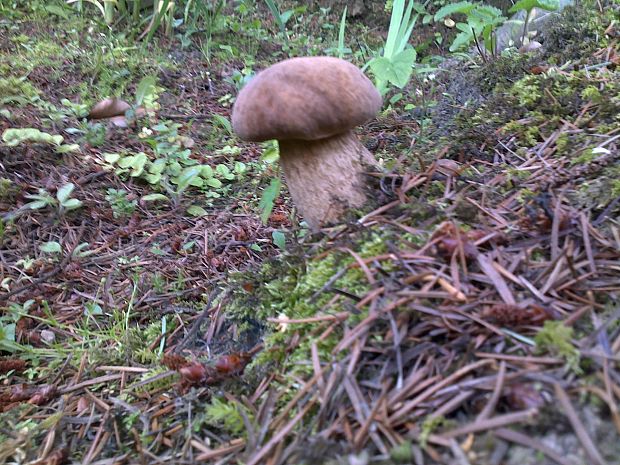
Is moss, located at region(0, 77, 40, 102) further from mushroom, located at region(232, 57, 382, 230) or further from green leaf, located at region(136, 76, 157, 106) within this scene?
mushroom, located at region(232, 57, 382, 230)

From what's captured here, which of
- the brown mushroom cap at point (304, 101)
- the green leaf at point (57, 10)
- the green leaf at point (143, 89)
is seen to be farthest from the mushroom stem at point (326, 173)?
the green leaf at point (57, 10)

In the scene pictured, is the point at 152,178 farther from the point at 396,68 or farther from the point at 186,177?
the point at 396,68

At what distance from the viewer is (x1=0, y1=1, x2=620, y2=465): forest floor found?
84 centimetres

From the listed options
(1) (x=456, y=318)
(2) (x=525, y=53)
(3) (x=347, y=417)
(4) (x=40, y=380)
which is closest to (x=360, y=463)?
(3) (x=347, y=417)

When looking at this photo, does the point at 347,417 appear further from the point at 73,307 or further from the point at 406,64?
the point at 406,64

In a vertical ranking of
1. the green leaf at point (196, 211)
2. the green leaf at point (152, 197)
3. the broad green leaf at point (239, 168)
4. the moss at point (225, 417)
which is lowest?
the moss at point (225, 417)

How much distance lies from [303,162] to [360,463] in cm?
106

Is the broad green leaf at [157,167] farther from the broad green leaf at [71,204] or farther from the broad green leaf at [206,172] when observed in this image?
the broad green leaf at [71,204]

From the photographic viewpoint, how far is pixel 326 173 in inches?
63.8

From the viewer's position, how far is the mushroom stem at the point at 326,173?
1.60 metres

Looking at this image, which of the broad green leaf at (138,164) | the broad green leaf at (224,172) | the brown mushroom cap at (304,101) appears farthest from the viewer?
the broad green leaf at (224,172)

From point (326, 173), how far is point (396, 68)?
705mm

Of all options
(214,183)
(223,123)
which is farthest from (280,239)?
(223,123)

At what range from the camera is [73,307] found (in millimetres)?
1771
